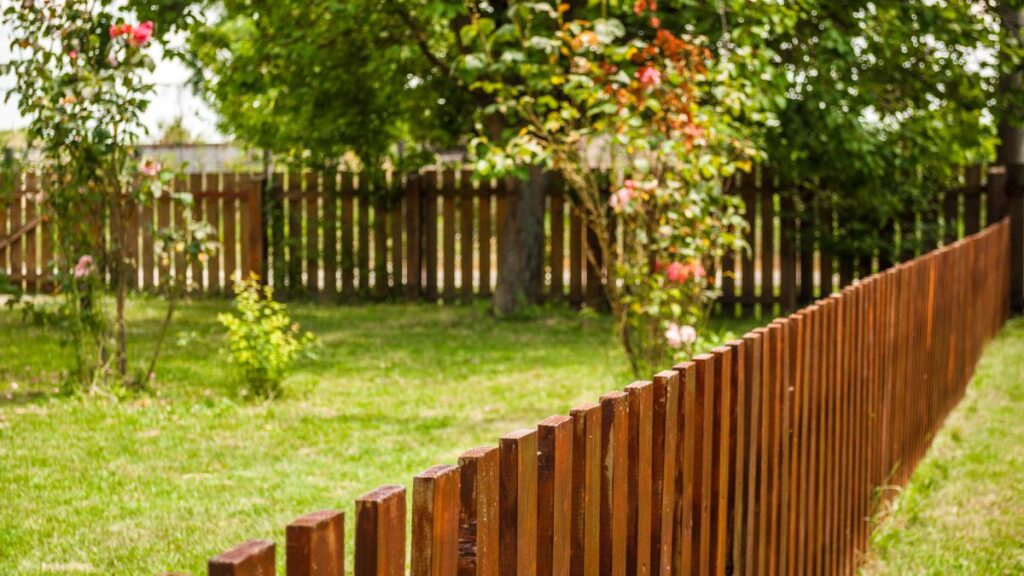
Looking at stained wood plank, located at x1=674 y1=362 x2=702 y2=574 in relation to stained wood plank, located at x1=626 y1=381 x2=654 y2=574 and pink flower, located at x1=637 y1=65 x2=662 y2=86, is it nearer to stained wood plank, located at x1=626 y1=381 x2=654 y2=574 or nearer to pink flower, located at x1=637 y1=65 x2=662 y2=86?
stained wood plank, located at x1=626 y1=381 x2=654 y2=574

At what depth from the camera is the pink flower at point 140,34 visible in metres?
7.98

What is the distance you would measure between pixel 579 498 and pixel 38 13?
6864 mm

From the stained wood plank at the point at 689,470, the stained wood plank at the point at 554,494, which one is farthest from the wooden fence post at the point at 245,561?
the stained wood plank at the point at 689,470

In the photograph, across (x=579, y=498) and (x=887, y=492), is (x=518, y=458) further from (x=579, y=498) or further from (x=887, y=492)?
(x=887, y=492)

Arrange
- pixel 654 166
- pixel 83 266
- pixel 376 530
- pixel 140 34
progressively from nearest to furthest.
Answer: pixel 376 530
pixel 654 166
pixel 140 34
pixel 83 266

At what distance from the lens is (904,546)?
5160mm

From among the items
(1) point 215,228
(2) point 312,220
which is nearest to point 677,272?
(2) point 312,220

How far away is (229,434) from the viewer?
7.08 metres

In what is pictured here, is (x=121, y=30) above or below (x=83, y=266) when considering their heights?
above

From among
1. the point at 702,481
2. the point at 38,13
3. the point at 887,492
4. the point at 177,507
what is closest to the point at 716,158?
the point at 887,492

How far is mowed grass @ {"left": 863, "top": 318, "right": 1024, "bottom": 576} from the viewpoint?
4.95 m

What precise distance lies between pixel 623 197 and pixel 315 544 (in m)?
5.98

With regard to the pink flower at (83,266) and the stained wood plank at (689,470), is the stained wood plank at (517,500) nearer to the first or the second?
the stained wood plank at (689,470)

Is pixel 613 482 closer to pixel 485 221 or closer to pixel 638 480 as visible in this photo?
pixel 638 480
